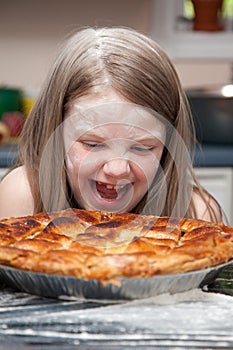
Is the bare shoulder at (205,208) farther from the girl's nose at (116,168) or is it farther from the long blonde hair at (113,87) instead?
the girl's nose at (116,168)


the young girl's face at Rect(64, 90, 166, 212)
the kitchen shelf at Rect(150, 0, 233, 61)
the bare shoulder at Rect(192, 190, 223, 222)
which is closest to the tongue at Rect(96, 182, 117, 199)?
the young girl's face at Rect(64, 90, 166, 212)

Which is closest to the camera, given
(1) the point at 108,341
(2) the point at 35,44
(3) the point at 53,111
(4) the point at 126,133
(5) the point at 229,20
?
(1) the point at 108,341

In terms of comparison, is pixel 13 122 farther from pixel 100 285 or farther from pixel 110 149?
pixel 100 285

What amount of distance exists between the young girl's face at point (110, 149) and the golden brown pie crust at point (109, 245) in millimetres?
120

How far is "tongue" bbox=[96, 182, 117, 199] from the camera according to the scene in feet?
4.10

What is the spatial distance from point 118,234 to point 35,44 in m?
2.05

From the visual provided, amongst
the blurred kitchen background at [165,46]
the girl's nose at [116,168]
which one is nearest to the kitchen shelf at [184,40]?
the blurred kitchen background at [165,46]

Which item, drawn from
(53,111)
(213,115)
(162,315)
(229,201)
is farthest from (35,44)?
(162,315)

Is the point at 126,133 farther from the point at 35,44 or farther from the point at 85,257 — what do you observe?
the point at 35,44

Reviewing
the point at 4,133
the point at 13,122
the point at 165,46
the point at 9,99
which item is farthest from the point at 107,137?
the point at 165,46

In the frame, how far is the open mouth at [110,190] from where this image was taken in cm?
124

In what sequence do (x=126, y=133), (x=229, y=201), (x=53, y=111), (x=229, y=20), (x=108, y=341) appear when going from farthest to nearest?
(x=229, y=20), (x=229, y=201), (x=53, y=111), (x=126, y=133), (x=108, y=341)

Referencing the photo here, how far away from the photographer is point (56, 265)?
Result: 86 cm

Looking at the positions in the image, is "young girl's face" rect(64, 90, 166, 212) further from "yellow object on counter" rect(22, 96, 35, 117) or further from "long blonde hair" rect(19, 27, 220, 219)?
"yellow object on counter" rect(22, 96, 35, 117)
